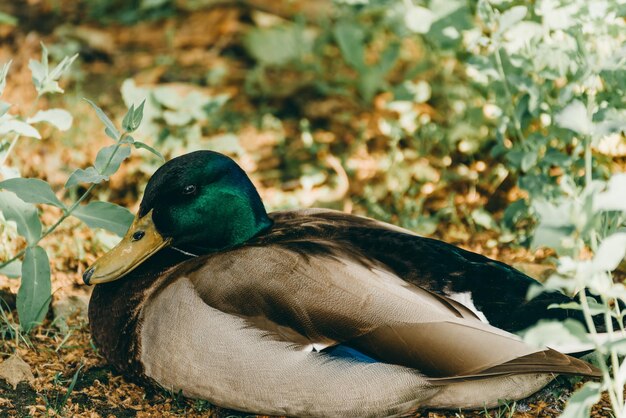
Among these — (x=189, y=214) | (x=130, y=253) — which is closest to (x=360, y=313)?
(x=189, y=214)

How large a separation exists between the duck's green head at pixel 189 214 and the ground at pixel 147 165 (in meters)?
0.42

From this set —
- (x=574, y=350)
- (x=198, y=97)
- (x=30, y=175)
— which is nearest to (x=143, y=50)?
(x=198, y=97)

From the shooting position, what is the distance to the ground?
10.8 feet

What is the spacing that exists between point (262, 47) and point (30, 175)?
2142 millimetres

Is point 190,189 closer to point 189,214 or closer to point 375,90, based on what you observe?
point 189,214

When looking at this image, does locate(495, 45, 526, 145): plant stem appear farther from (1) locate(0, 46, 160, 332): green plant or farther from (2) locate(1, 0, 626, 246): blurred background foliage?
(1) locate(0, 46, 160, 332): green plant

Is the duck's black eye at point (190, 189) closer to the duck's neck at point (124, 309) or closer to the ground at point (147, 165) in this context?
the duck's neck at point (124, 309)

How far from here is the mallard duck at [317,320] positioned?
2.92 m

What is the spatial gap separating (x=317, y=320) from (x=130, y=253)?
32.6 inches

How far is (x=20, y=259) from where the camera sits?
3961mm

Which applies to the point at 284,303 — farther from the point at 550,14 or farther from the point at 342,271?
the point at 550,14

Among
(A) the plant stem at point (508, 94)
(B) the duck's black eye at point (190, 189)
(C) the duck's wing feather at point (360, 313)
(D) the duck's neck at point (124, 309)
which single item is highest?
(A) the plant stem at point (508, 94)

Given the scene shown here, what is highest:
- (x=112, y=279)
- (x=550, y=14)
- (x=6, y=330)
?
(x=550, y=14)

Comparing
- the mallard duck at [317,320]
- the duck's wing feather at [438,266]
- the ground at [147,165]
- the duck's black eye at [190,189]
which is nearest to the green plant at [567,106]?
the duck's wing feather at [438,266]
